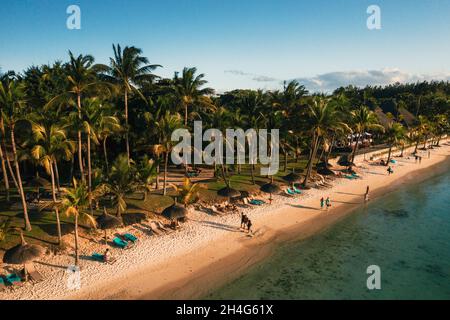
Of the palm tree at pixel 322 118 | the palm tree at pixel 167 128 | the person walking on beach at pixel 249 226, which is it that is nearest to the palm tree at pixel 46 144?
the palm tree at pixel 167 128

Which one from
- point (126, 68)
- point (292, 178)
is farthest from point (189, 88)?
point (292, 178)

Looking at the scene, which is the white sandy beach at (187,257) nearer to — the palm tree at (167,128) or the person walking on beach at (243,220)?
the person walking on beach at (243,220)

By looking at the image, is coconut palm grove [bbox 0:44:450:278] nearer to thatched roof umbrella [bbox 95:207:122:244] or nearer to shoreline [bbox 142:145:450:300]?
thatched roof umbrella [bbox 95:207:122:244]

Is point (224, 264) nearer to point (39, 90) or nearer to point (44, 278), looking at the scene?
point (44, 278)

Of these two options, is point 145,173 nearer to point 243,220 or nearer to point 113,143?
point 243,220

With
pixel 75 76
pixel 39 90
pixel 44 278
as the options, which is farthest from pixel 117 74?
pixel 44 278
